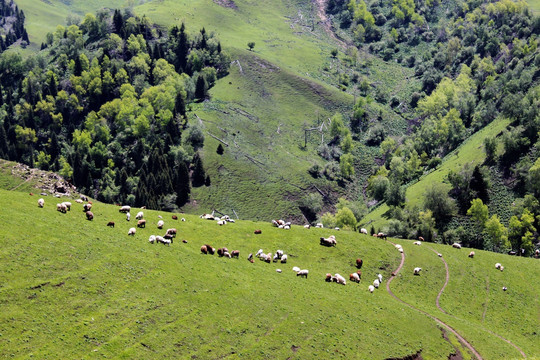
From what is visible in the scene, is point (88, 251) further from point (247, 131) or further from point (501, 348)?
point (247, 131)

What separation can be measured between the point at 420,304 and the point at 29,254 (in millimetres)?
49965

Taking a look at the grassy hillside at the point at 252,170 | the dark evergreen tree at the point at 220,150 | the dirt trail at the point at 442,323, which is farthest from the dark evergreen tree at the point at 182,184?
the dirt trail at the point at 442,323

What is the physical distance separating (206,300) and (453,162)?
13786 cm

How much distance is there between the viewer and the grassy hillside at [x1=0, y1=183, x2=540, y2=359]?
40312mm

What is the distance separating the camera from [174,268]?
5184 cm

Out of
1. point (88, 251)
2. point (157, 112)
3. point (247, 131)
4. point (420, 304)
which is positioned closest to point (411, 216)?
point (420, 304)

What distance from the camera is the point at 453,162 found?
16262 cm

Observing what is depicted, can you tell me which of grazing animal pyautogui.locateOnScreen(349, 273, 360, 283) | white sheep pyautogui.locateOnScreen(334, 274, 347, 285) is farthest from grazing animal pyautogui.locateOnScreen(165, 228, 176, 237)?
grazing animal pyautogui.locateOnScreen(349, 273, 360, 283)

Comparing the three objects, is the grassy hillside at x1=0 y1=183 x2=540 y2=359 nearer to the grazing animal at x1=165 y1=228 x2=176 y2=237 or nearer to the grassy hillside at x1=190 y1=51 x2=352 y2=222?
the grazing animal at x1=165 y1=228 x2=176 y2=237

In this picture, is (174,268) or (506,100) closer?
(174,268)

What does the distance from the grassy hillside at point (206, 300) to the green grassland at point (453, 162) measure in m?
74.8

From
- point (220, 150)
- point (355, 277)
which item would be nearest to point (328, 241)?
point (355, 277)

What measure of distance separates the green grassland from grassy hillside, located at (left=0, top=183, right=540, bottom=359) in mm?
74751

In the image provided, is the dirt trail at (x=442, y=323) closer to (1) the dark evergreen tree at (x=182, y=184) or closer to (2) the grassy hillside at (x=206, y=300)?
(2) the grassy hillside at (x=206, y=300)
